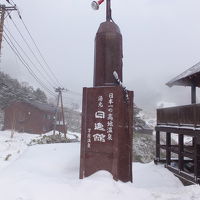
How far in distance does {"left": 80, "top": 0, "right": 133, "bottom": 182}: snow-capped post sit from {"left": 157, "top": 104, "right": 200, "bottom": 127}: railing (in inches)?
202

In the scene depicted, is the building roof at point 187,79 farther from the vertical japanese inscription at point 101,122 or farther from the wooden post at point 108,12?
the vertical japanese inscription at point 101,122

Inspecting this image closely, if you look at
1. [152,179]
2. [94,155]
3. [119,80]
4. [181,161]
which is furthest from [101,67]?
[181,161]

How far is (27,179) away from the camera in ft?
22.5

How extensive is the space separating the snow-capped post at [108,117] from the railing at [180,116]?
5134 millimetres

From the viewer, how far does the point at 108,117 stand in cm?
748

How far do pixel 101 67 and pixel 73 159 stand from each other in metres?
3.78

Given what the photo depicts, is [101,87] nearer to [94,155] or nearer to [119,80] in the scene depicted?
[119,80]

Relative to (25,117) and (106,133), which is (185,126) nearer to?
(106,133)

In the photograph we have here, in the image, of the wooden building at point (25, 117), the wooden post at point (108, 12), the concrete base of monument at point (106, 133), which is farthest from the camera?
the wooden building at point (25, 117)

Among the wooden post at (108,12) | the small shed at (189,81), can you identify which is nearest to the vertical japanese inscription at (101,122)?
the wooden post at (108,12)

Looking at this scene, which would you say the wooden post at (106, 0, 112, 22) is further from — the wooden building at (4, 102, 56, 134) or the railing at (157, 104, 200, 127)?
the wooden building at (4, 102, 56, 134)

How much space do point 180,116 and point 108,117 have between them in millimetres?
7340

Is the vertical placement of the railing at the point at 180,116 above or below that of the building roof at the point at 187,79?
below

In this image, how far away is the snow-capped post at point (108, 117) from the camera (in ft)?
24.2
